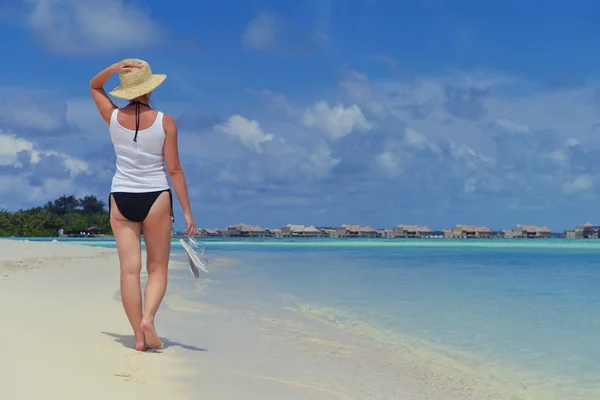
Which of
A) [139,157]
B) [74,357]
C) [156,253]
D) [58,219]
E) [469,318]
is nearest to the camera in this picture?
[74,357]

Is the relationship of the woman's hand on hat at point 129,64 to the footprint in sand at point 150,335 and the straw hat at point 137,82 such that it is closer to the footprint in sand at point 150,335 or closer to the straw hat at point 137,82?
the straw hat at point 137,82

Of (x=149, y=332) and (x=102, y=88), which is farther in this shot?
(x=102, y=88)

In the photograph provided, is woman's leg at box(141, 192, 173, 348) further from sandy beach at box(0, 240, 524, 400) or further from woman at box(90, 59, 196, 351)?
sandy beach at box(0, 240, 524, 400)

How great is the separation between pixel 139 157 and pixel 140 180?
0.16 metres

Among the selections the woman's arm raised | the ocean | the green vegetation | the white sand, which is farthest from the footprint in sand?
the green vegetation

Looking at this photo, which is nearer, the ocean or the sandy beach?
the sandy beach

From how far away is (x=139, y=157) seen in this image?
446cm

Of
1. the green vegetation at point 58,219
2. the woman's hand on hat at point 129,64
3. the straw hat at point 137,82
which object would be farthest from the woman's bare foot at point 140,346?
the green vegetation at point 58,219

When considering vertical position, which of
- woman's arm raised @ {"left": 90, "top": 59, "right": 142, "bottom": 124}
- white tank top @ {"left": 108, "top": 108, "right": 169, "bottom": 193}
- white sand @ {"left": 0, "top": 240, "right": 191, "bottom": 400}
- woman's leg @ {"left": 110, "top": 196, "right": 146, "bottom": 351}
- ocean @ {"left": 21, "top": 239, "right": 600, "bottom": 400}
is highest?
woman's arm raised @ {"left": 90, "top": 59, "right": 142, "bottom": 124}

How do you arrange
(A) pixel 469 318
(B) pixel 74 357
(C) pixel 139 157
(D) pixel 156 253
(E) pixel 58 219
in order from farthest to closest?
(E) pixel 58 219 < (A) pixel 469 318 < (D) pixel 156 253 < (C) pixel 139 157 < (B) pixel 74 357

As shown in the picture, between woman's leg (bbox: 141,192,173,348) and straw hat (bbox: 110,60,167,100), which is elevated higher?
straw hat (bbox: 110,60,167,100)

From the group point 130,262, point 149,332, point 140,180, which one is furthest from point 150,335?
point 140,180

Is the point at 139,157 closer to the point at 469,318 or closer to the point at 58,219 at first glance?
the point at 469,318

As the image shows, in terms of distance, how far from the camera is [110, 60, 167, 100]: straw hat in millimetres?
4465
